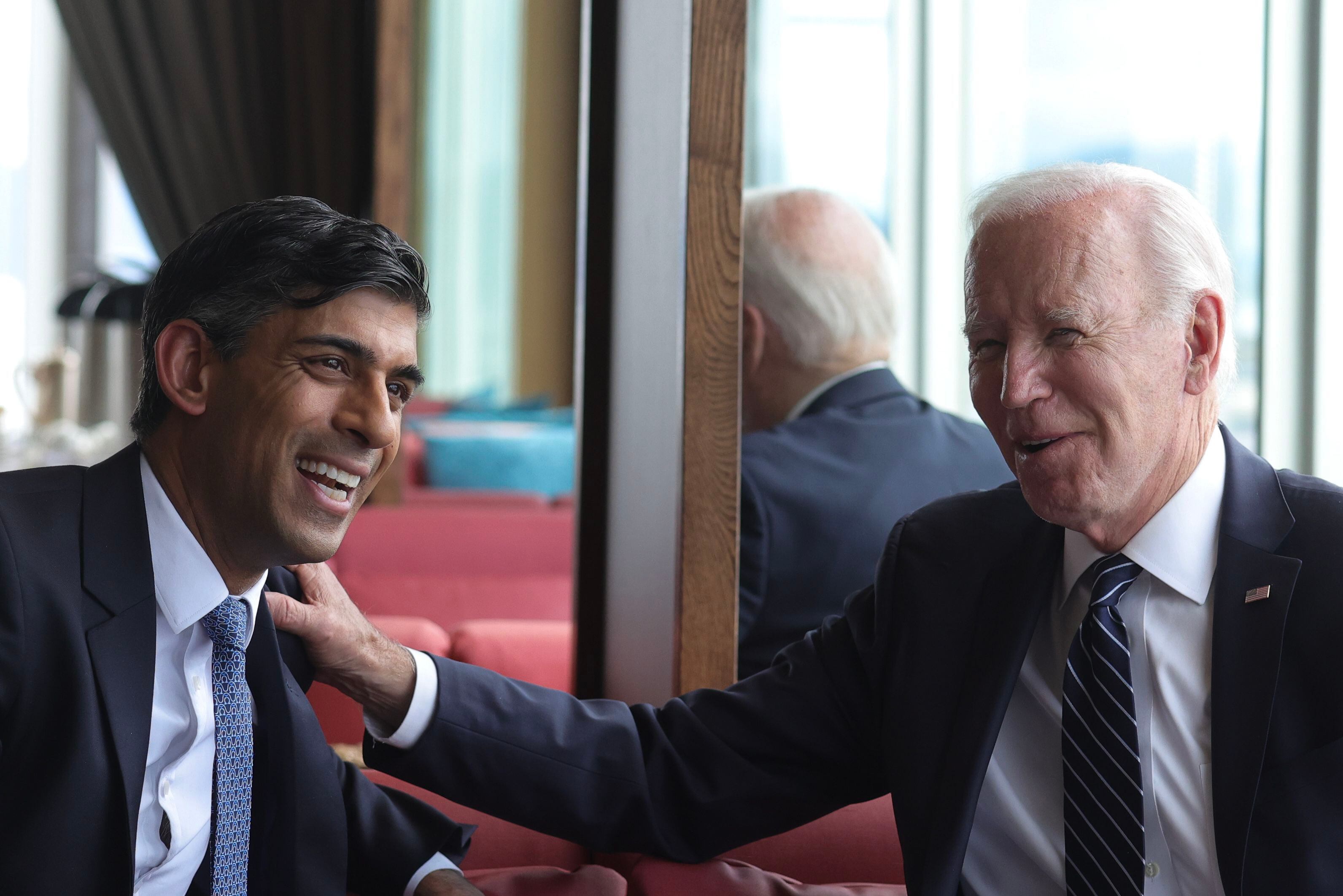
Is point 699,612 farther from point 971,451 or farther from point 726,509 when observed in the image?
point 971,451

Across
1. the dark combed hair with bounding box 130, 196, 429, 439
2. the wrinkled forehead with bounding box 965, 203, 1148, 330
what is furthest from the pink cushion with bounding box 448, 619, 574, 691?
the wrinkled forehead with bounding box 965, 203, 1148, 330

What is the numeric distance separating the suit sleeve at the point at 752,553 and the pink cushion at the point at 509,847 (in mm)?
480

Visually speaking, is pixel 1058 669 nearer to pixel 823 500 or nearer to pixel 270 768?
pixel 823 500

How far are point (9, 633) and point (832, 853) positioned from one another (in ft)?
3.13

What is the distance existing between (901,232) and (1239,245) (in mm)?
1538

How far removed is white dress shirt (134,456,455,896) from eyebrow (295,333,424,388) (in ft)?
0.69

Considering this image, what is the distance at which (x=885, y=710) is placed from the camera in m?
1.40

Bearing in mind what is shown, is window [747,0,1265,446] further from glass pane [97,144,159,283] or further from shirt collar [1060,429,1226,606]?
glass pane [97,144,159,283]

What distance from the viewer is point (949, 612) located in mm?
1387

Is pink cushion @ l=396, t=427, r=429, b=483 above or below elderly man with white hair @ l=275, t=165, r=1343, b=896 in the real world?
below

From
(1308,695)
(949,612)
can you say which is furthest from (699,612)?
(1308,695)

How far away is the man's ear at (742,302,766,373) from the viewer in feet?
7.00

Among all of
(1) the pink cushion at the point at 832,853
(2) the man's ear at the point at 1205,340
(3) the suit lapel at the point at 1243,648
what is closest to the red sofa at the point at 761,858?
(1) the pink cushion at the point at 832,853

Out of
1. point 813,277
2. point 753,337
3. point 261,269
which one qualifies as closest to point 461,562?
point 753,337
